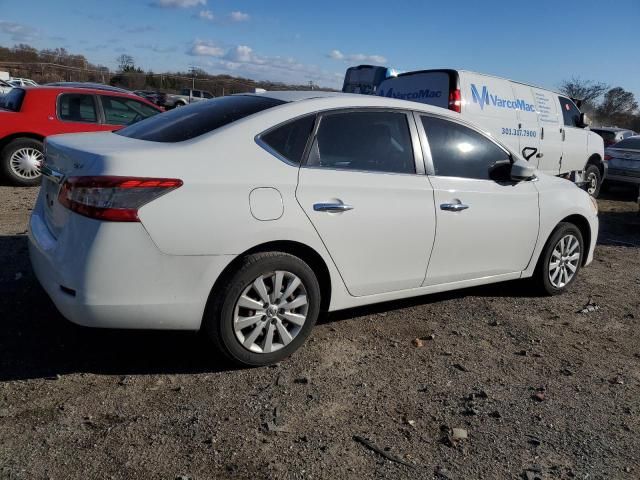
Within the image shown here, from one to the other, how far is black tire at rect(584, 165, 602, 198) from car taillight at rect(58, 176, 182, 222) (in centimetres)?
1044

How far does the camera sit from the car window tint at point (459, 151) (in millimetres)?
4105

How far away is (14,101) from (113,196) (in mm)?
7110

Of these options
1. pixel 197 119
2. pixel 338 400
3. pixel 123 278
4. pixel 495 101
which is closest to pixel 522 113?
pixel 495 101

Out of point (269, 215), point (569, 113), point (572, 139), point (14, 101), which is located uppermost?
point (569, 113)

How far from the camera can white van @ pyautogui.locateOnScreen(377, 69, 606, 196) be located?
26.9 ft

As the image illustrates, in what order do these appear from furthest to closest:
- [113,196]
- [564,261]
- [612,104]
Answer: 1. [612,104]
2. [564,261]
3. [113,196]

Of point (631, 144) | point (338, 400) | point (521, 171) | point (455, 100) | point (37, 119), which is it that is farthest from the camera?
point (631, 144)

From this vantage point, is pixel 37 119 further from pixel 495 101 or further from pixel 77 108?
pixel 495 101

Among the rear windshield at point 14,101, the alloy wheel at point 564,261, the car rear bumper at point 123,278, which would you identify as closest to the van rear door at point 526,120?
the alloy wheel at point 564,261

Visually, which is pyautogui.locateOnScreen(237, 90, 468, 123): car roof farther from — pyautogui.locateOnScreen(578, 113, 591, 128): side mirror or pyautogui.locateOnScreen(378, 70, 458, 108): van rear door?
pyautogui.locateOnScreen(578, 113, 591, 128): side mirror

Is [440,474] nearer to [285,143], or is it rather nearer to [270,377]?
[270,377]

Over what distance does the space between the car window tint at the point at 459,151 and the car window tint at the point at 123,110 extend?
20.7ft

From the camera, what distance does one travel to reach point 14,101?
8648mm

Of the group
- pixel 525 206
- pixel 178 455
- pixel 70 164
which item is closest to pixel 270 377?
pixel 178 455
